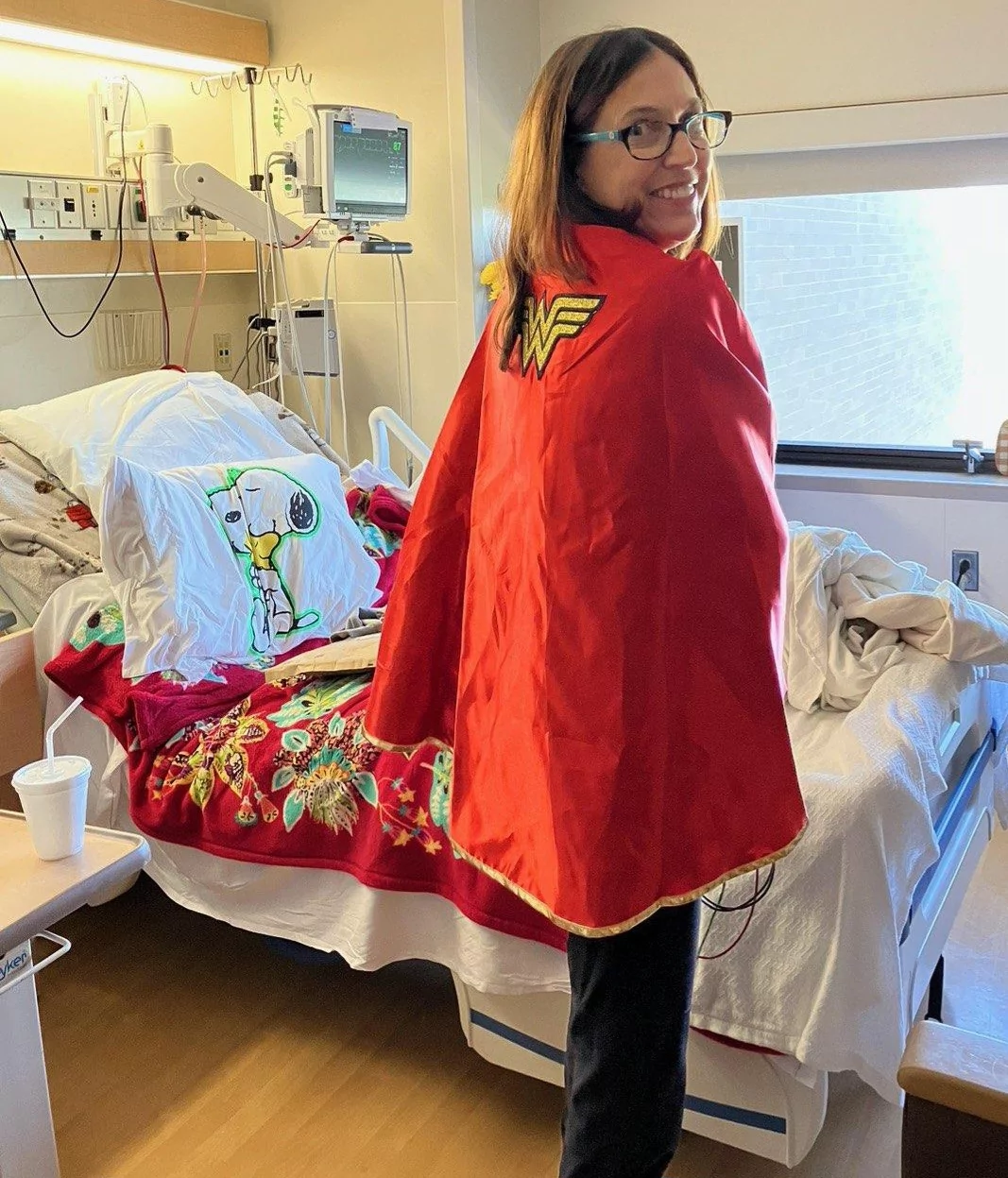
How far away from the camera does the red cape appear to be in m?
1.13

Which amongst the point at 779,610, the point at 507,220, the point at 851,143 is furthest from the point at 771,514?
the point at 851,143

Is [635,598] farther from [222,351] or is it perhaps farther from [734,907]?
[222,351]

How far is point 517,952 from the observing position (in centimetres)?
181

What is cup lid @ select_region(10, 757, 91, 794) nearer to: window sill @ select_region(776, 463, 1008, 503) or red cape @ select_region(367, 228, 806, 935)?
red cape @ select_region(367, 228, 806, 935)

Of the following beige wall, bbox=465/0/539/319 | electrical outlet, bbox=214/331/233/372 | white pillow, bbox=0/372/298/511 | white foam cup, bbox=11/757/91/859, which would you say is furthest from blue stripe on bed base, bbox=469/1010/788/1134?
electrical outlet, bbox=214/331/233/372

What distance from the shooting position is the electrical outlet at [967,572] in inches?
116

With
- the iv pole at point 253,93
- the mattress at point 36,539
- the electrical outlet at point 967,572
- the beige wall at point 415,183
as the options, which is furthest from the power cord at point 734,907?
the iv pole at point 253,93

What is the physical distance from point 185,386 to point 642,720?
6.34ft

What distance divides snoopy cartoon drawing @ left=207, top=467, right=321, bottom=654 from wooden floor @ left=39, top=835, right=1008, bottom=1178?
0.63 meters

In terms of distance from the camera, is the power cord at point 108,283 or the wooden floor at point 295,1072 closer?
the wooden floor at point 295,1072

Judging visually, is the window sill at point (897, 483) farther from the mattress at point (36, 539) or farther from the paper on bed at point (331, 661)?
the mattress at point (36, 539)

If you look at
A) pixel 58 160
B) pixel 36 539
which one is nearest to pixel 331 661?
pixel 36 539

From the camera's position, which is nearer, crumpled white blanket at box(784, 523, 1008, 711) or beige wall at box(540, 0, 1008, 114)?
crumpled white blanket at box(784, 523, 1008, 711)

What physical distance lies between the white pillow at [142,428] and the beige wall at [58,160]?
153 millimetres
